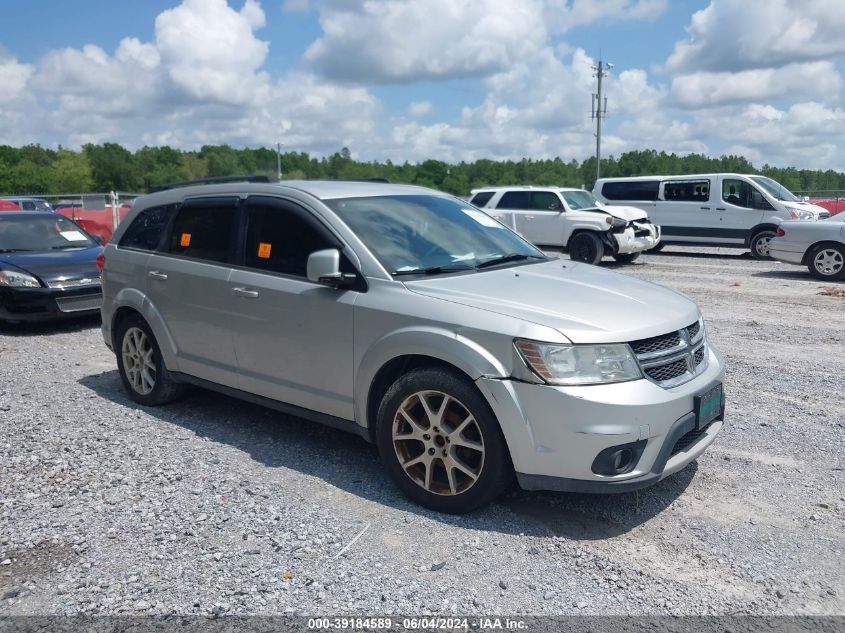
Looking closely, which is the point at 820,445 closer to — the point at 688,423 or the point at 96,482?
the point at 688,423

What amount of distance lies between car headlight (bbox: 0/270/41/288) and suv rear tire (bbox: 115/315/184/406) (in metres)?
3.94

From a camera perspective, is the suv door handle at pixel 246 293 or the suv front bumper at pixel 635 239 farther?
the suv front bumper at pixel 635 239

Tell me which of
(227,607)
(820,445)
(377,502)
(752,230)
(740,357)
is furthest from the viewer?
(752,230)

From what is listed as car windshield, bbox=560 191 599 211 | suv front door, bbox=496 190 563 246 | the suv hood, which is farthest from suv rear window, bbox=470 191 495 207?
the suv hood

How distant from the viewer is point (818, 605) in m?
3.22

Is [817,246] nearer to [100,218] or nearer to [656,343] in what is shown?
[656,343]

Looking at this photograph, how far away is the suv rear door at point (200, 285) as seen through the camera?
17.1 ft

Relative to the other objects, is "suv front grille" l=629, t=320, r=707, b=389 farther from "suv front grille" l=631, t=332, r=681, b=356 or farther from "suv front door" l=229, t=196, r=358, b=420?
"suv front door" l=229, t=196, r=358, b=420

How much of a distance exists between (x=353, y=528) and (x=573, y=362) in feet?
4.69

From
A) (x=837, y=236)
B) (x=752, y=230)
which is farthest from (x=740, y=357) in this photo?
(x=752, y=230)

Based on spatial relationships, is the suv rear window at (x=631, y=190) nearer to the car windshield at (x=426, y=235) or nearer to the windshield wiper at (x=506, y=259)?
the car windshield at (x=426, y=235)

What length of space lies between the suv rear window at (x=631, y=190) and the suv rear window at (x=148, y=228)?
15589 mm

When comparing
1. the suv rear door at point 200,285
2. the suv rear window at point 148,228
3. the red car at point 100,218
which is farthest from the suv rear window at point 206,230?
the red car at point 100,218

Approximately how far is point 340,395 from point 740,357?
483 centimetres
